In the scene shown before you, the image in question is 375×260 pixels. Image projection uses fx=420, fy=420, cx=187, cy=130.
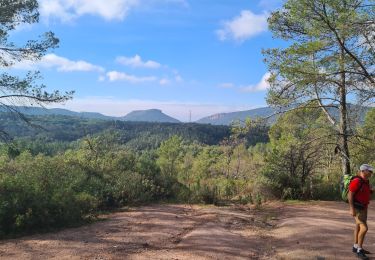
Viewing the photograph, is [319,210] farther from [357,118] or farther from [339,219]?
[357,118]

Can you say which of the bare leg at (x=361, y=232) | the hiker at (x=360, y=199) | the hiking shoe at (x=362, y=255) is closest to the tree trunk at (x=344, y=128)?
the hiker at (x=360, y=199)

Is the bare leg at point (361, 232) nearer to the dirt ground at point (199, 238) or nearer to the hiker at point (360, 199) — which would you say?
the hiker at point (360, 199)

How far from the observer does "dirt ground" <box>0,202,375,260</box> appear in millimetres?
8117

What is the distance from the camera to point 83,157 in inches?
818

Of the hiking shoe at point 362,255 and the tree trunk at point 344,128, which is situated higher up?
the tree trunk at point 344,128

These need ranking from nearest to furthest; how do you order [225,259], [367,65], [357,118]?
[225,259] → [367,65] → [357,118]

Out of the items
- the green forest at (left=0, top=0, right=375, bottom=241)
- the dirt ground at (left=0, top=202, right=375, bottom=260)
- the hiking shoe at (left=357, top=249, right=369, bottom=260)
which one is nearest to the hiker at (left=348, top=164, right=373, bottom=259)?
the hiking shoe at (left=357, top=249, right=369, bottom=260)

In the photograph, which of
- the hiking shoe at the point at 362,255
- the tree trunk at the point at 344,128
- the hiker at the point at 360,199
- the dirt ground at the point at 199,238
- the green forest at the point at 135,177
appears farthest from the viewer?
the tree trunk at the point at 344,128

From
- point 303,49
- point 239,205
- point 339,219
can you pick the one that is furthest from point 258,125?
point 339,219

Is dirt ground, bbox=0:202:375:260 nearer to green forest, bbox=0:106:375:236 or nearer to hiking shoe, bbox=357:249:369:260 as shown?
hiking shoe, bbox=357:249:369:260

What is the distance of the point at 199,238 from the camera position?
30.7 ft

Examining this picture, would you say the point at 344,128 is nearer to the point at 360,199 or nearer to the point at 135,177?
the point at 135,177

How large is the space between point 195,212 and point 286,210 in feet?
10.9

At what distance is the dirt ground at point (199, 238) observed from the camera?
8117mm
